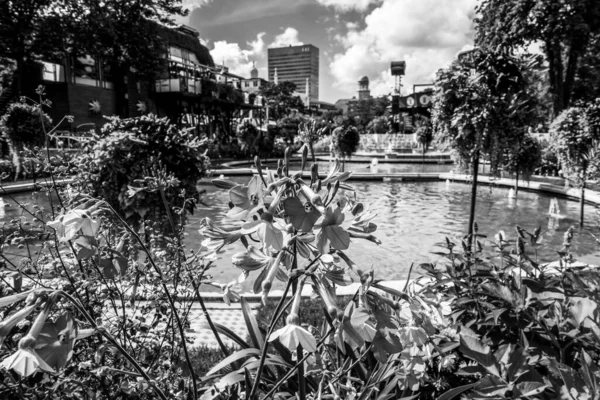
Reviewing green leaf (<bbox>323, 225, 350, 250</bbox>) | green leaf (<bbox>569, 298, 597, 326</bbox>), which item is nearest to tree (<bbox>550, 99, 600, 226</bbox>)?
green leaf (<bbox>569, 298, 597, 326</bbox>)

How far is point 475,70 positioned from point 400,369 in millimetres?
6012

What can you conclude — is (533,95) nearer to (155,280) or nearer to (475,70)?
(475,70)

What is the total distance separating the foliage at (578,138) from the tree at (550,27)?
7690 millimetres

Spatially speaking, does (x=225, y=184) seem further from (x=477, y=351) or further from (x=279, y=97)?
(x=279, y=97)

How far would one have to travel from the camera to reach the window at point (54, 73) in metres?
22.9

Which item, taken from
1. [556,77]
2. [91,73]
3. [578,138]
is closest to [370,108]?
[556,77]

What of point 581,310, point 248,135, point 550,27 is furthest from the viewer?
point 248,135

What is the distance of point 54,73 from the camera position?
23.1 metres

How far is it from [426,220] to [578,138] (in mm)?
4260

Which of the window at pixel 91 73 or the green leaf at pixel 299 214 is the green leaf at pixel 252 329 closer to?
the green leaf at pixel 299 214

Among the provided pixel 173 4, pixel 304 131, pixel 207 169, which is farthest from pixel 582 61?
pixel 304 131

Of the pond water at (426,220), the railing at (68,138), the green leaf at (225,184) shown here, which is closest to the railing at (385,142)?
the pond water at (426,220)

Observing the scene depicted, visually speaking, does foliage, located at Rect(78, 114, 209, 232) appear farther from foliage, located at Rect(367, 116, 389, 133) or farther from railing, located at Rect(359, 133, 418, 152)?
foliage, located at Rect(367, 116, 389, 133)

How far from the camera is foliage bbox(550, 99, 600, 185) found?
31.2 feet
